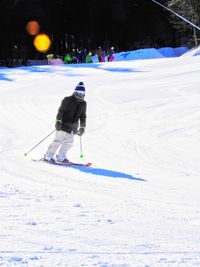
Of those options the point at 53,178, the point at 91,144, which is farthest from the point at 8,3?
the point at 53,178

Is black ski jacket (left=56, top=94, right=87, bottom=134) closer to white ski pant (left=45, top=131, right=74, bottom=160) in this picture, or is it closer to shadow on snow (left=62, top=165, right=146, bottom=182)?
white ski pant (left=45, top=131, right=74, bottom=160)

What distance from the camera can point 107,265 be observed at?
14.7 feet

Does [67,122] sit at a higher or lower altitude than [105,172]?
higher

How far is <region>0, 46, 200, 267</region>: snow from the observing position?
494cm

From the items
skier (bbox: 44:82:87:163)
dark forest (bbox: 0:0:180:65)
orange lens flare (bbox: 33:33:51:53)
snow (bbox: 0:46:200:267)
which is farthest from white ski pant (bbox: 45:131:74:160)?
orange lens flare (bbox: 33:33:51:53)

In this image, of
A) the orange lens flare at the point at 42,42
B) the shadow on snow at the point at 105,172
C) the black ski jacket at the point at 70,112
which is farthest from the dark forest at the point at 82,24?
the shadow on snow at the point at 105,172

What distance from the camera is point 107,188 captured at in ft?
26.9

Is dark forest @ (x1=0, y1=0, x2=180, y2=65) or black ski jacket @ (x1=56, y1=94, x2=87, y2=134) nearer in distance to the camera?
black ski jacket @ (x1=56, y1=94, x2=87, y2=134)

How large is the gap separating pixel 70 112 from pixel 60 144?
631 mm

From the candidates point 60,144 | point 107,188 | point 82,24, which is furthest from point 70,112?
point 82,24

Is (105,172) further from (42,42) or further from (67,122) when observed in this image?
(42,42)

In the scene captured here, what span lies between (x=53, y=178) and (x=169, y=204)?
2345mm

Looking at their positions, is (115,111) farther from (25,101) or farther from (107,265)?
(107,265)

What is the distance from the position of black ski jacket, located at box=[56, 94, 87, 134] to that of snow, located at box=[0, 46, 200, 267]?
0.85 m
